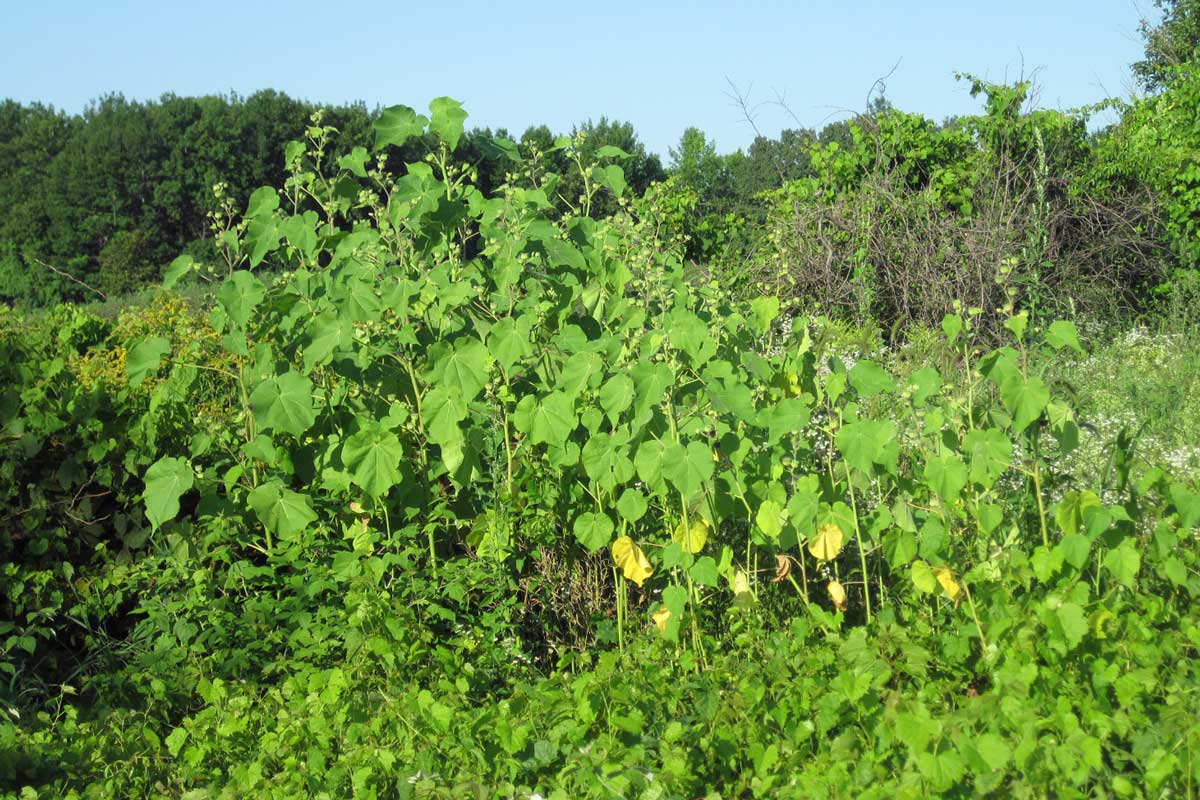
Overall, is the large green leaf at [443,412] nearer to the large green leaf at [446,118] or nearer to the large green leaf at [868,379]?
Answer: the large green leaf at [446,118]

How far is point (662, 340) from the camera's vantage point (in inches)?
114

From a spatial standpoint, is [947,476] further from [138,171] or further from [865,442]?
[138,171]

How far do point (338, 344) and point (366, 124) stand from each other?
A: 28.1 meters

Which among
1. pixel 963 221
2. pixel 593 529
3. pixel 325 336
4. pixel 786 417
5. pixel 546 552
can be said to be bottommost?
pixel 546 552

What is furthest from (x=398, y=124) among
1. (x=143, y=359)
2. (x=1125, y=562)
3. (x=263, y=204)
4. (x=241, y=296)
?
(x=1125, y=562)

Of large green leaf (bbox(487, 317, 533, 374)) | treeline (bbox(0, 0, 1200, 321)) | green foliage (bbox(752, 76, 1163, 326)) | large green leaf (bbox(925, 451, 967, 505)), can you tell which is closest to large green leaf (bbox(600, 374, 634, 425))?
large green leaf (bbox(487, 317, 533, 374))

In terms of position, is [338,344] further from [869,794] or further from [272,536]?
[869,794]

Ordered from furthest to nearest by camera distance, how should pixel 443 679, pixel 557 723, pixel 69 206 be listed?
pixel 69 206, pixel 443 679, pixel 557 723

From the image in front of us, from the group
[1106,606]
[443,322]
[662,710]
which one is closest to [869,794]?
[662,710]

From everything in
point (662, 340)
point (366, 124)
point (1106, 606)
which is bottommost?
point (1106, 606)

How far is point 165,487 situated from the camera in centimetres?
308

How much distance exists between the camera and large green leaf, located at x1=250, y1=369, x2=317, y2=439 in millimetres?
3016

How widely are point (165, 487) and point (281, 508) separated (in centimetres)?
31

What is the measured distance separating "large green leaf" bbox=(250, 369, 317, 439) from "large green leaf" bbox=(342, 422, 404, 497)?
0.43 ft
